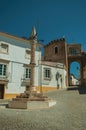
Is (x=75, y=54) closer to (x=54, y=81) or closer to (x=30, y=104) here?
(x=54, y=81)

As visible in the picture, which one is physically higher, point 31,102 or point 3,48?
point 3,48

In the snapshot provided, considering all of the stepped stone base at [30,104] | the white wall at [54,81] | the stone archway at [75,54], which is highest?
the stone archway at [75,54]

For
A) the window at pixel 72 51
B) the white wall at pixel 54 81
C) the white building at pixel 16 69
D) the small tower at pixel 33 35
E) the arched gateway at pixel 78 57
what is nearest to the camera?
the small tower at pixel 33 35

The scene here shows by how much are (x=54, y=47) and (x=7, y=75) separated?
20.4m

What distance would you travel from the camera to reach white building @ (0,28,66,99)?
85.4 feet

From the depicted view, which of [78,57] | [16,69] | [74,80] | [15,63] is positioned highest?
[78,57]

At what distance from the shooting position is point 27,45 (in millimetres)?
29156

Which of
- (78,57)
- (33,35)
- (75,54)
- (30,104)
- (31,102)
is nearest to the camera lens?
(30,104)

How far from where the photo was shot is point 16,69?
1078 inches

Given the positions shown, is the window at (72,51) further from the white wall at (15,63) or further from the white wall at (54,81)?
the white wall at (15,63)

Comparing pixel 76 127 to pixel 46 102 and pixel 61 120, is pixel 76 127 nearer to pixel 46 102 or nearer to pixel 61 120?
pixel 61 120

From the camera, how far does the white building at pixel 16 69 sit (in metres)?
Answer: 26.0

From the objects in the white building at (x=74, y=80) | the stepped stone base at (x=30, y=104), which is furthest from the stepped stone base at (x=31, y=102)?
the white building at (x=74, y=80)

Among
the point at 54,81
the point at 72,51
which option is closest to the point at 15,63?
the point at 54,81
